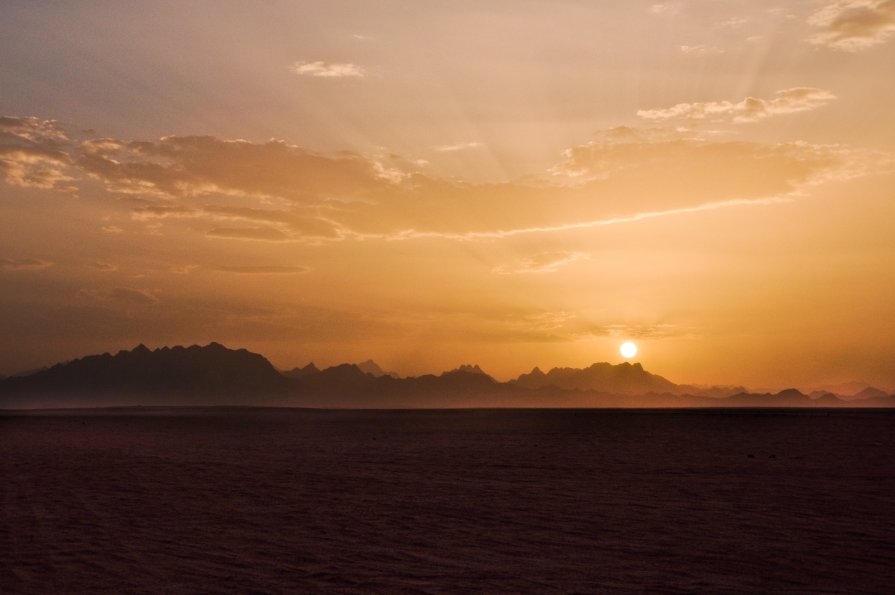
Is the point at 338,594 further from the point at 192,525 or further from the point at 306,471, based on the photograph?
the point at 306,471

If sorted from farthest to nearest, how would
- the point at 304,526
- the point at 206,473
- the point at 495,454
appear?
the point at 495,454
the point at 206,473
the point at 304,526

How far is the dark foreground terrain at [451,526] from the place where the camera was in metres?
12.7

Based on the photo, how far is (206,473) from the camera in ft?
98.2

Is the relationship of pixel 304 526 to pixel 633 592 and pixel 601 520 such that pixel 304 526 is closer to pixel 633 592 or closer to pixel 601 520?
pixel 601 520

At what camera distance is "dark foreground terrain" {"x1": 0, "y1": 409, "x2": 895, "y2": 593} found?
1274 centimetres

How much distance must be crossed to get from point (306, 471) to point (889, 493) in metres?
19.9

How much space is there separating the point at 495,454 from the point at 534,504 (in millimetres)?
18837

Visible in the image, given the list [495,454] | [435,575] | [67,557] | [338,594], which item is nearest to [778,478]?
[495,454]

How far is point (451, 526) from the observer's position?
1777 centimetres

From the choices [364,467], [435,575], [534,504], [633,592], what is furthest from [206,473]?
[633,592]

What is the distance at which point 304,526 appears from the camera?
701 inches

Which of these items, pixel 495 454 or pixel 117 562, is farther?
pixel 495 454

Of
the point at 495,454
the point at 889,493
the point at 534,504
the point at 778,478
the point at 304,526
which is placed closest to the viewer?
the point at 304,526

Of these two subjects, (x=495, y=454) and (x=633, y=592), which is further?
(x=495, y=454)
